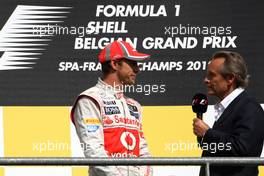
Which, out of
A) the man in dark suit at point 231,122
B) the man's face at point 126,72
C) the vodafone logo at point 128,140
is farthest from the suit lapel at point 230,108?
the man's face at point 126,72

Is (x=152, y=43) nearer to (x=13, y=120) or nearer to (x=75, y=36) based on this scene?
(x=75, y=36)

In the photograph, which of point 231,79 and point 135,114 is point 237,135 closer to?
point 231,79

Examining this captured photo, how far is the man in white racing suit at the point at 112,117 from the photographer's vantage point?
4602 mm

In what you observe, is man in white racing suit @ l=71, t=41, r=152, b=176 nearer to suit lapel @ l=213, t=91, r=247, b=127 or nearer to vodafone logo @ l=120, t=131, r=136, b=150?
vodafone logo @ l=120, t=131, r=136, b=150

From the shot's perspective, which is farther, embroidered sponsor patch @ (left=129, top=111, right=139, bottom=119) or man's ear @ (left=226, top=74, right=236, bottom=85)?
embroidered sponsor patch @ (left=129, top=111, right=139, bottom=119)

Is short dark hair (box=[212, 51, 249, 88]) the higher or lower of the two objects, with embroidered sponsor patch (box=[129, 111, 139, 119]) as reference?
higher

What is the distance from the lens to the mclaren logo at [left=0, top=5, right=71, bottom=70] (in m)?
6.74

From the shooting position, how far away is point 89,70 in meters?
6.75

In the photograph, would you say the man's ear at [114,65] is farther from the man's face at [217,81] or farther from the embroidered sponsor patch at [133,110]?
the man's face at [217,81]

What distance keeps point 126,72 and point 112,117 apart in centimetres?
31

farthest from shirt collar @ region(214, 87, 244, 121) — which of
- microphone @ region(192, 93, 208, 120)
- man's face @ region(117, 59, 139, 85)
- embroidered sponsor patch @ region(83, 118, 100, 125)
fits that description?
embroidered sponsor patch @ region(83, 118, 100, 125)

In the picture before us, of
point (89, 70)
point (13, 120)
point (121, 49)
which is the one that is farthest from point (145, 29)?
point (121, 49)

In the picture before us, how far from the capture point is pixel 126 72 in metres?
4.90

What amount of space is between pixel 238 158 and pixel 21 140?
9.31 ft
